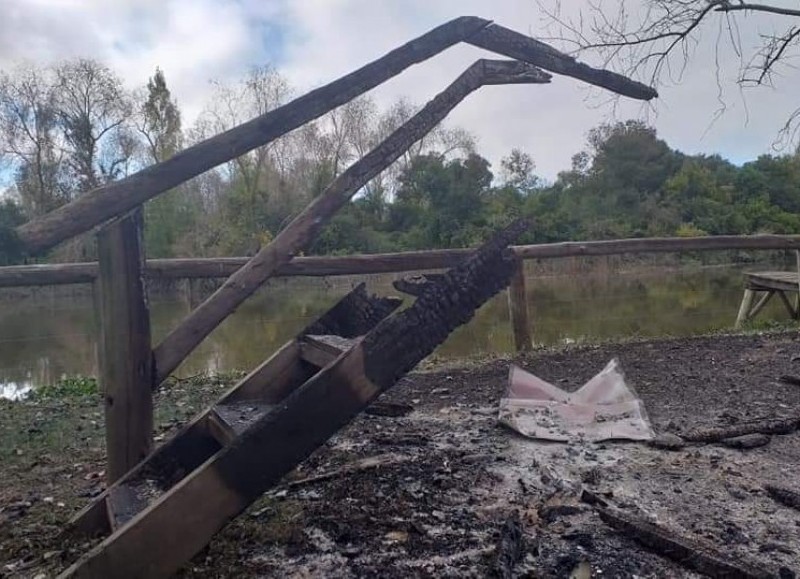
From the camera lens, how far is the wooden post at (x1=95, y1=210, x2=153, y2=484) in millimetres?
1957

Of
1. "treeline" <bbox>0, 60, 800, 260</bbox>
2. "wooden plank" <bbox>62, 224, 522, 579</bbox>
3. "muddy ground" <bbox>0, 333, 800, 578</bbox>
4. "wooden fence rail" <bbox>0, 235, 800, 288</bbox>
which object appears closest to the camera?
"wooden plank" <bbox>62, 224, 522, 579</bbox>

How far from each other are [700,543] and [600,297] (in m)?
10.6

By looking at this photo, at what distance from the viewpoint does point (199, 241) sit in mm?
22938

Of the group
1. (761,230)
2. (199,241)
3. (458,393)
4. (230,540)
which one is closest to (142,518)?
(230,540)

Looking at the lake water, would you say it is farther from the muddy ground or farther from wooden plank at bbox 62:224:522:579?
wooden plank at bbox 62:224:522:579

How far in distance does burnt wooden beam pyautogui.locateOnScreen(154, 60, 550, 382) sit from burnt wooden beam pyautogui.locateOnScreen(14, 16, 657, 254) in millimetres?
102

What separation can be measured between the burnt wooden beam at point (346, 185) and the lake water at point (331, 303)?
1.94 meters

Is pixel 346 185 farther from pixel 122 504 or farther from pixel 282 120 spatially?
pixel 122 504

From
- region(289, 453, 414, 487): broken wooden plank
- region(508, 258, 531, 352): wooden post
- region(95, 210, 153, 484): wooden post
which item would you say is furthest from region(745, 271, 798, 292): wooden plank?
region(95, 210, 153, 484): wooden post

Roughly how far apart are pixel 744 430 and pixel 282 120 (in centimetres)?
243

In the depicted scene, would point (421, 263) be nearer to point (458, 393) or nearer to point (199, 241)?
point (458, 393)

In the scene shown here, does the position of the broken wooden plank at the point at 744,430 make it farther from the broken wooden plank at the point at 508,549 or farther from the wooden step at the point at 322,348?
the wooden step at the point at 322,348

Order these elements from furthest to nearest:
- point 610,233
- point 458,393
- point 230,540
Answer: point 610,233, point 458,393, point 230,540

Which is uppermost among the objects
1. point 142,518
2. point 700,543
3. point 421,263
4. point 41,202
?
point 41,202
